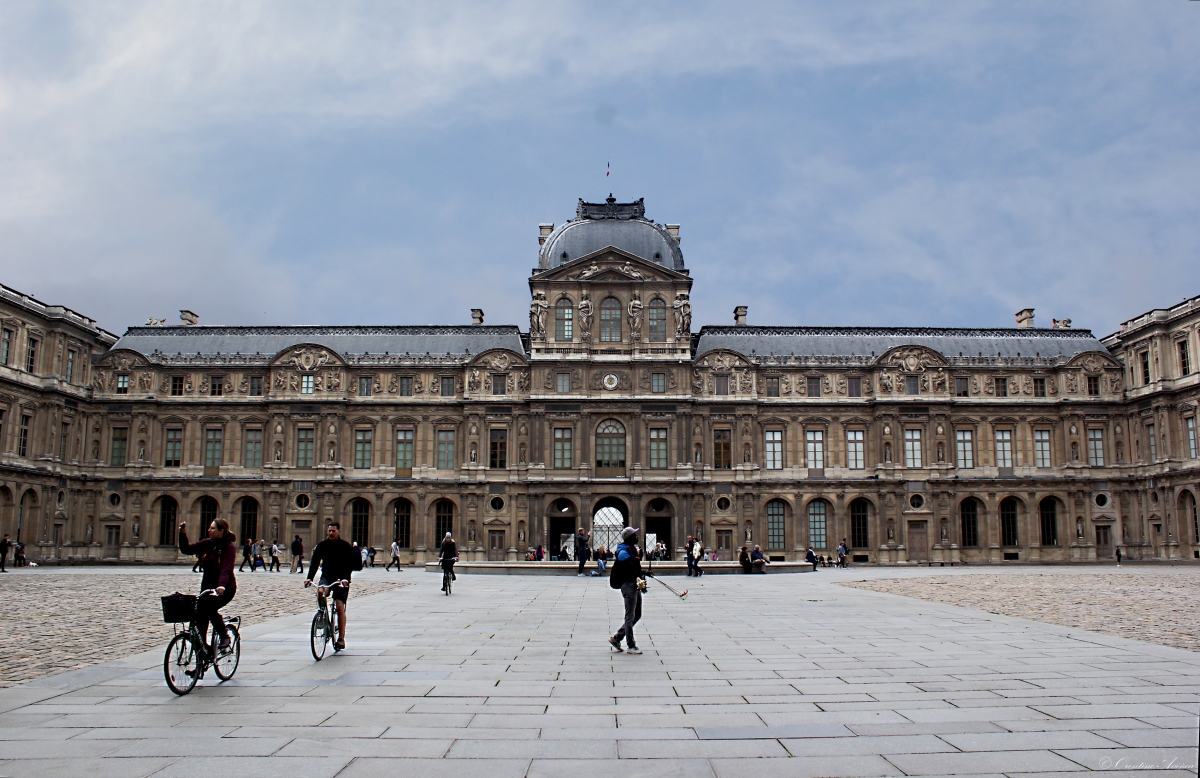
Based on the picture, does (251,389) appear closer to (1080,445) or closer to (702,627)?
(702,627)

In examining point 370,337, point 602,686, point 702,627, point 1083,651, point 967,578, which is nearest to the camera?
point 602,686

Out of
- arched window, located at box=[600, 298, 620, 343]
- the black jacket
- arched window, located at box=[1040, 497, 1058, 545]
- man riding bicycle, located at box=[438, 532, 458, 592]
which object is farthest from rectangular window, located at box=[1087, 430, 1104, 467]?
the black jacket

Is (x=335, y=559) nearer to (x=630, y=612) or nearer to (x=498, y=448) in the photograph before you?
(x=630, y=612)

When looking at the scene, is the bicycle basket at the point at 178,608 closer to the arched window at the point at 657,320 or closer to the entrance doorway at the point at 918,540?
the arched window at the point at 657,320

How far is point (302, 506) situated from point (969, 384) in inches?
1663

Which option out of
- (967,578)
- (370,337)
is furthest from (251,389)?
(967,578)

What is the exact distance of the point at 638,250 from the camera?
6119 centimetres

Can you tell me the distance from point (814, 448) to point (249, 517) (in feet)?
116

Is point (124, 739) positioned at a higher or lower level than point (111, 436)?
lower

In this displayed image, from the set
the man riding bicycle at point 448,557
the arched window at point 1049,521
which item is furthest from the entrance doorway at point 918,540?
the man riding bicycle at point 448,557

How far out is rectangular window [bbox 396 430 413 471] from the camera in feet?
198

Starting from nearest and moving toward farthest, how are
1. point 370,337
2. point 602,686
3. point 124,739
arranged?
point 124,739 < point 602,686 < point 370,337

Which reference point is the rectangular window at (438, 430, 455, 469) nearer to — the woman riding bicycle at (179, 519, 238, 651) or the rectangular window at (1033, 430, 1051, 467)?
the rectangular window at (1033, 430, 1051, 467)

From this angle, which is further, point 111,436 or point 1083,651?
point 111,436
